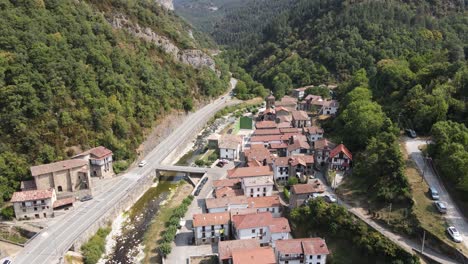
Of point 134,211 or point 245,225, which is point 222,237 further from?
point 134,211

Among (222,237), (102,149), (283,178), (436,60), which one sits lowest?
(222,237)

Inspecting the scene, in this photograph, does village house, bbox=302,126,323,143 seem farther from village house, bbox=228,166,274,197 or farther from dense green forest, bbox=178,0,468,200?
village house, bbox=228,166,274,197

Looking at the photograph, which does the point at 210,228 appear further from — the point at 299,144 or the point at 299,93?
the point at 299,93

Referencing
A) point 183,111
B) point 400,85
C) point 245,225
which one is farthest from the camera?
point 183,111

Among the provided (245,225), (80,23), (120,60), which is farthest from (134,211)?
(80,23)

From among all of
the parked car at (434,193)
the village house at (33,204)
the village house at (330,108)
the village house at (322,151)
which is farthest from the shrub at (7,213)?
the village house at (330,108)
